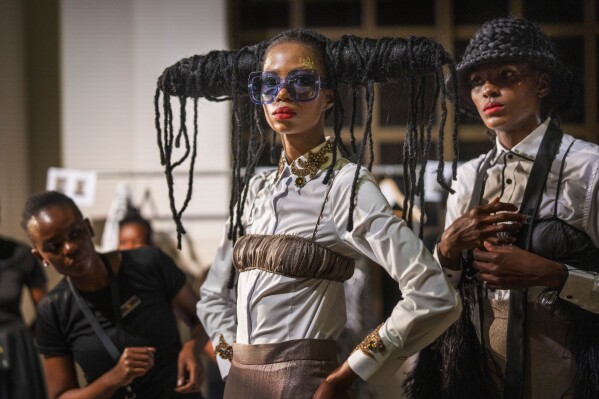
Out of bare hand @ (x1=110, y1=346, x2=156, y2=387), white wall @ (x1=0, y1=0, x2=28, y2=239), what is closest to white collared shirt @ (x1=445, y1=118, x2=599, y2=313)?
bare hand @ (x1=110, y1=346, x2=156, y2=387)

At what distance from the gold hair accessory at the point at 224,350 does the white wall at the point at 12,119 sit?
2.54m

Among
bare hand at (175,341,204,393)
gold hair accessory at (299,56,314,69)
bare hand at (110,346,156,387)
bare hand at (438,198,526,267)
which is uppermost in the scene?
gold hair accessory at (299,56,314,69)

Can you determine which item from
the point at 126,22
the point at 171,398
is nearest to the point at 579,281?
the point at 171,398

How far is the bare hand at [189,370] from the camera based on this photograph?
2453 millimetres

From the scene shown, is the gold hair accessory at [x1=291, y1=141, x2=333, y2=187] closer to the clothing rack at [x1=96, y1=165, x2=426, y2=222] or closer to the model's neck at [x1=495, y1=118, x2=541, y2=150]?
the clothing rack at [x1=96, y1=165, x2=426, y2=222]

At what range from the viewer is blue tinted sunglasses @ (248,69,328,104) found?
5.85ft

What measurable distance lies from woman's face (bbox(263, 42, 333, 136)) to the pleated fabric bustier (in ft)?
0.84

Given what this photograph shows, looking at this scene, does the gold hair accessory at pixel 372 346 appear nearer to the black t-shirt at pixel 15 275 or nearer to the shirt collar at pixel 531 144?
the shirt collar at pixel 531 144

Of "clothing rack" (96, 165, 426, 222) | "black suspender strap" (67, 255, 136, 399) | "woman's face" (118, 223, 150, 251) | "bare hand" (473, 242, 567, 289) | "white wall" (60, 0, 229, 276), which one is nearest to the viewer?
"bare hand" (473, 242, 567, 289)

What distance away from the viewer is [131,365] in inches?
89.8

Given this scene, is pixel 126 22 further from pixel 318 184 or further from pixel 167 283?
pixel 318 184

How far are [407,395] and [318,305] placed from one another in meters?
0.44

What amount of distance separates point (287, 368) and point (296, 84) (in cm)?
62

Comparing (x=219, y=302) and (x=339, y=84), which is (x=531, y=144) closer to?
(x=339, y=84)
